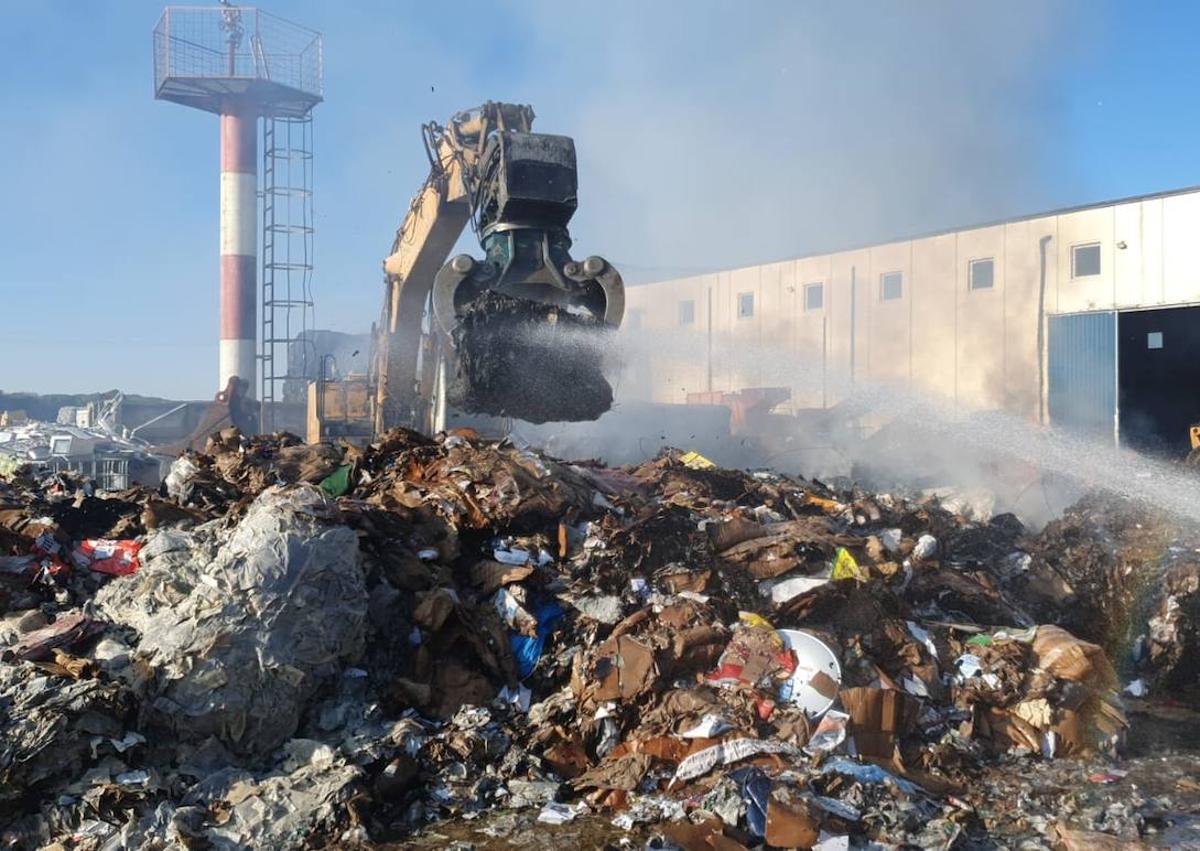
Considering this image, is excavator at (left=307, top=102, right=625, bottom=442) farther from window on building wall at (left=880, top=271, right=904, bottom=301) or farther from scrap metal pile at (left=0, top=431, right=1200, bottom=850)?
window on building wall at (left=880, top=271, right=904, bottom=301)

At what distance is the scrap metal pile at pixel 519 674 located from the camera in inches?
183

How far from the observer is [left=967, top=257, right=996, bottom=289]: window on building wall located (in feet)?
73.5

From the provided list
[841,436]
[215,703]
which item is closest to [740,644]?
[215,703]

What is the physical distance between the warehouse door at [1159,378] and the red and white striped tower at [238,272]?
24227mm

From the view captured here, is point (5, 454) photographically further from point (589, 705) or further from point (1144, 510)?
point (1144, 510)

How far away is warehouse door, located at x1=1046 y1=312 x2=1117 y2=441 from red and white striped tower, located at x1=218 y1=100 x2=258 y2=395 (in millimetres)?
22964

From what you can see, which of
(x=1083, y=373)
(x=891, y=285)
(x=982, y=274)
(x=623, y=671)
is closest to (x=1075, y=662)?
(x=623, y=671)

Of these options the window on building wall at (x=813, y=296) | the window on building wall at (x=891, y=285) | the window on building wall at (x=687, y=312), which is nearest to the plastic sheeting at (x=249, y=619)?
the window on building wall at (x=891, y=285)

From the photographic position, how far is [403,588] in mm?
6184

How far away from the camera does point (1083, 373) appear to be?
20047 mm

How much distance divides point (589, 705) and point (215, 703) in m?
1.97

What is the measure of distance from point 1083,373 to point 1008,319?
247cm

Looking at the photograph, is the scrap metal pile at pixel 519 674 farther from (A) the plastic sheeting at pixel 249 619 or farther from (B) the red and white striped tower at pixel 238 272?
(B) the red and white striped tower at pixel 238 272

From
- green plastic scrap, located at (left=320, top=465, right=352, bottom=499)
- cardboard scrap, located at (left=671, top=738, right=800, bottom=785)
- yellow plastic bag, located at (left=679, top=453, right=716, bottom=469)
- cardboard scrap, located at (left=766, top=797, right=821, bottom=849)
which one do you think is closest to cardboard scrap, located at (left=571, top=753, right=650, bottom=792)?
cardboard scrap, located at (left=671, top=738, right=800, bottom=785)
